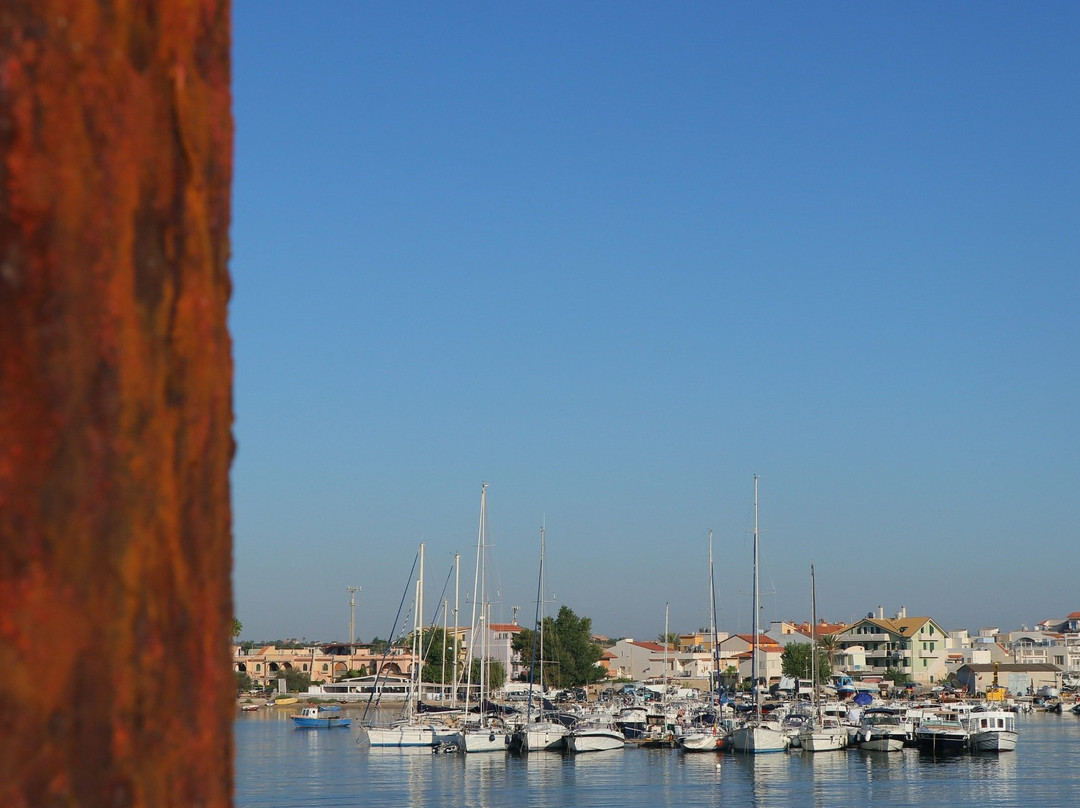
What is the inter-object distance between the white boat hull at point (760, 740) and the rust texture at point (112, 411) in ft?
197

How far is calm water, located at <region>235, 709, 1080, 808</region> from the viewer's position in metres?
42.8

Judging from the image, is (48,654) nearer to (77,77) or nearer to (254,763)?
(77,77)

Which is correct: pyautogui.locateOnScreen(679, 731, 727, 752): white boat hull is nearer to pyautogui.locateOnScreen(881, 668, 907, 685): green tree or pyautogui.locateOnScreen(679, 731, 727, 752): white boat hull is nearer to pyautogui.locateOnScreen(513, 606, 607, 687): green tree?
pyautogui.locateOnScreen(513, 606, 607, 687): green tree

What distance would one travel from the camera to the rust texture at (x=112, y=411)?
82 cm

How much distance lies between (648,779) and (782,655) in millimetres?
68719

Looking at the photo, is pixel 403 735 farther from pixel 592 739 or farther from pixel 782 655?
pixel 782 655

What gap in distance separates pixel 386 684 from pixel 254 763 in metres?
55.6

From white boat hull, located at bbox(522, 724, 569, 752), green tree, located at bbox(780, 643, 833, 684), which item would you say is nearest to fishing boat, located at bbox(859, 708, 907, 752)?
white boat hull, located at bbox(522, 724, 569, 752)

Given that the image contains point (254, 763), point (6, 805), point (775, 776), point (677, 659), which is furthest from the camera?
point (677, 659)

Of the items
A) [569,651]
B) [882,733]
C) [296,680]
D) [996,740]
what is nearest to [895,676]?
[569,651]

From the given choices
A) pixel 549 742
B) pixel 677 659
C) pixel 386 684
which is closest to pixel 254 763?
pixel 549 742

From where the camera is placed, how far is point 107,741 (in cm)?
87

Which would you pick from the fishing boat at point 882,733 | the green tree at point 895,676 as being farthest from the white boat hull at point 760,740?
the green tree at point 895,676

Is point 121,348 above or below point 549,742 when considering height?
above
